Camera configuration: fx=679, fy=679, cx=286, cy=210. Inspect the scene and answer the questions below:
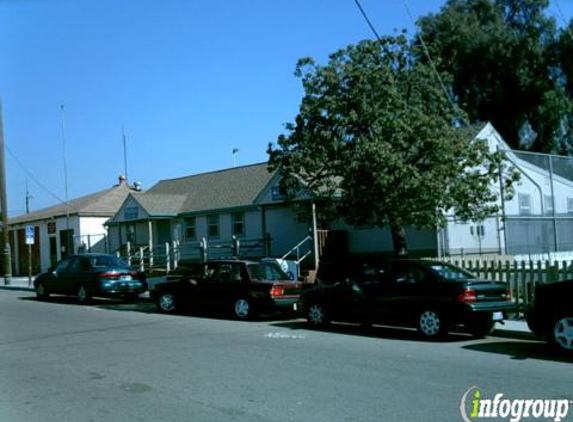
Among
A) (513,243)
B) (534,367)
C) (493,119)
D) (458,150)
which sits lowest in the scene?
(534,367)

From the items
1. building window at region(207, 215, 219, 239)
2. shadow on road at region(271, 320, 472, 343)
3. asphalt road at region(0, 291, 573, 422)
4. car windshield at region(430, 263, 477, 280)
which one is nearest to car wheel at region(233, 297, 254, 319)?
shadow on road at region(271, 320, 472, 343)

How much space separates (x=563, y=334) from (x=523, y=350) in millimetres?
885

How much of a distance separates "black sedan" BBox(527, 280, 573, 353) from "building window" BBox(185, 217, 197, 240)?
2217cm

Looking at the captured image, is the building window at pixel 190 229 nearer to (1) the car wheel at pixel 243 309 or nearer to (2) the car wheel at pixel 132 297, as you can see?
(2) the car wheel at pixel 132 297

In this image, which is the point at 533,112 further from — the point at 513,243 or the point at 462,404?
the point at 462,404

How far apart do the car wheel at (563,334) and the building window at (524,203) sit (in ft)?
44.4

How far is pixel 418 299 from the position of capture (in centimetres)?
1271

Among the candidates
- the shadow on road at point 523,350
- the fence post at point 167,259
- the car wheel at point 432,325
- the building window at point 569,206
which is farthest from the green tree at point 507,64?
the shadow on road at point 523,350

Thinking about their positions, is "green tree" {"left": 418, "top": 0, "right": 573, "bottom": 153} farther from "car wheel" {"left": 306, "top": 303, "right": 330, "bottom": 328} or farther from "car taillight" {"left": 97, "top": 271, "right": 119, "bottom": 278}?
"car wheel" {"left": 306, "top": 303, "right": 330, "bottom": 328}

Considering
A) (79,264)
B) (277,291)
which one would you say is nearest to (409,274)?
(277,291)

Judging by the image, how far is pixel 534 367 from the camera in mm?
9523

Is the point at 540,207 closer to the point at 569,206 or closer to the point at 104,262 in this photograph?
the point at 569,206

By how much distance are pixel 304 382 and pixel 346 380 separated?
1.78 feet

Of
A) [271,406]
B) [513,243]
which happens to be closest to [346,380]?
[271,406]
